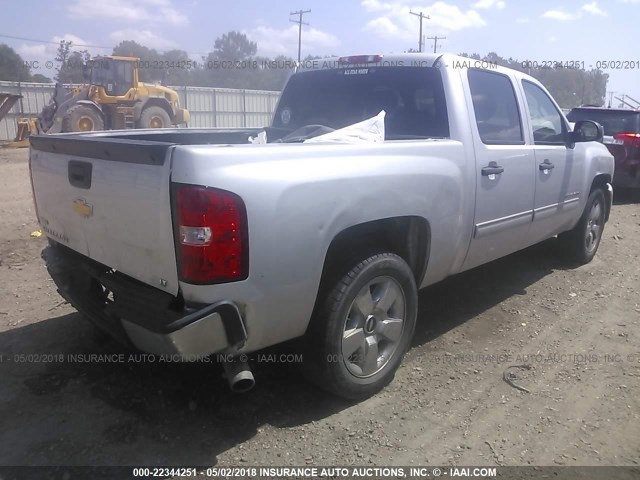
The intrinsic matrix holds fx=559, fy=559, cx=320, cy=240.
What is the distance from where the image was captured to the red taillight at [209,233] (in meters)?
2.38

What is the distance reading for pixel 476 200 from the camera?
3.86 metres

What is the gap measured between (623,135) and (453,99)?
834cm

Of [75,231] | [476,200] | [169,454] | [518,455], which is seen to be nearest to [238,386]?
[169,454]

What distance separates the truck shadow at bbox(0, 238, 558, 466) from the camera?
2822 mm

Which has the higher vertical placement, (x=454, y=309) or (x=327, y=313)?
(x=327, y=313)

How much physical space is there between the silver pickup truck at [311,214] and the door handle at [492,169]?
2 cm

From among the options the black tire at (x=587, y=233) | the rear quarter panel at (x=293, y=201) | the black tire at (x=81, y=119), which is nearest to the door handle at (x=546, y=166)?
the black tire at (x=587, y=233)

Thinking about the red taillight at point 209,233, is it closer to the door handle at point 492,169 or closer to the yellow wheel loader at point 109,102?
the door handle at point 492,169

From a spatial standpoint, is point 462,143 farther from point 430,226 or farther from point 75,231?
point 75,231

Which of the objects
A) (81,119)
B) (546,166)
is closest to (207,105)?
(81,119)

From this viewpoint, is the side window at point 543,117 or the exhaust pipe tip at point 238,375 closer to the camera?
the exhaust pipe tip at point 238,375

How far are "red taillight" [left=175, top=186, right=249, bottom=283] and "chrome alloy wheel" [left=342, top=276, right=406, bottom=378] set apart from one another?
2.96 ft

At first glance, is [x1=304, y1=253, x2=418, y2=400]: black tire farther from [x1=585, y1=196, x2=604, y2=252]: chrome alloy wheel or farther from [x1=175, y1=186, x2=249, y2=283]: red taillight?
[x1=585, y1=196, x2=604, y2=252]: chrome alloy wheel

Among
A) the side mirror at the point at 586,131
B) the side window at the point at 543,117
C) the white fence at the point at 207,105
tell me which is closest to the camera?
the side window at the point at 543,117
